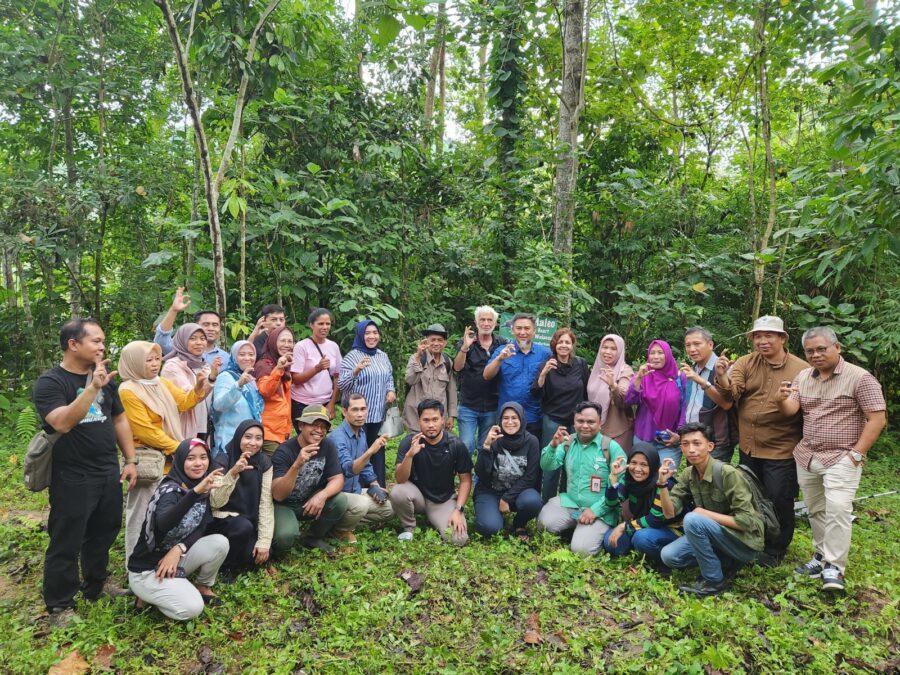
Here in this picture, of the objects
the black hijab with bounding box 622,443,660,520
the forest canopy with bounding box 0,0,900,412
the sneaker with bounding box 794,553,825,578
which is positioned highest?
the forest canopy with bounding box 0,0,900,412

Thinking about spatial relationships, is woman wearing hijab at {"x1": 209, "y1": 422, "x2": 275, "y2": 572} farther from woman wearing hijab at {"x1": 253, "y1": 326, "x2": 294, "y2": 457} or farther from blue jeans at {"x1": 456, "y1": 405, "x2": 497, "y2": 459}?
blue jeans at {"x1": 456, "y1": 405, "x2": 497, "y2": 459}

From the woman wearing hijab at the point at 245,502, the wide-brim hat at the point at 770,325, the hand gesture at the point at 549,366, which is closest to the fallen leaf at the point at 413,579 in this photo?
the woman wearing hijab at the point at 245,502

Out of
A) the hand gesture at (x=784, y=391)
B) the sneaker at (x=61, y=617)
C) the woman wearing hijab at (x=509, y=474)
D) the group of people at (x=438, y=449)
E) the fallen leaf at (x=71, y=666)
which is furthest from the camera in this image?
the woman wearing hijab at (x=509, y=474)

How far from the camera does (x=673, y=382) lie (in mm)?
5039

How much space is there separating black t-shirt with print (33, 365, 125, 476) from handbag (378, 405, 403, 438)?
2436 mm

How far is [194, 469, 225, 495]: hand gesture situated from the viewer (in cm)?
362

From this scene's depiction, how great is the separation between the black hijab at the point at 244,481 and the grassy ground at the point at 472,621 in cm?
50

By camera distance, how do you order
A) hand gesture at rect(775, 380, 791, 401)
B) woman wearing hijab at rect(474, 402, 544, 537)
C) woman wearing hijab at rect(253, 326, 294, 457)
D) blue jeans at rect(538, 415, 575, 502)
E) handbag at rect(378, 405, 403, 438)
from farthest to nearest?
1. handbag at rect(378, 405, 403, 438)
2. blue jeans at rect(538, 415, 575, 502)
3. woman wearing hijab at rect(474, 402, 544, 537)
4. woman wearing hijab at rect(253, 326, 294, 457)
5. hand gesture at rect(775, 380, 791, 401)

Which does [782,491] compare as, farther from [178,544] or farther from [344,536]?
[178,544]

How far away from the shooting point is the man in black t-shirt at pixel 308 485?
446 centimetres

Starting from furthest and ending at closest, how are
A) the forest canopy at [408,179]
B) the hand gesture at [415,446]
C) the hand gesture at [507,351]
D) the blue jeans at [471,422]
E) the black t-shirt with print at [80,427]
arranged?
the forest canopy at [408,179]
the blue jeans at [471,422]
the hand gesture at [507,351]
the hand gesture at [415,446]
the black t-shirt with print at [80,427]

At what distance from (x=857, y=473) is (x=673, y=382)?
1.47 metres

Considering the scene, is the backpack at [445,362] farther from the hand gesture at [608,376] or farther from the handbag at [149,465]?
the handbag at [149,465]

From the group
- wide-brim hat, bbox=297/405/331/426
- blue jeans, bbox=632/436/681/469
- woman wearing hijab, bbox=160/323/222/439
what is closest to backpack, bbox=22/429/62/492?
woman wearing hijab, bbox=160/323/222/439
